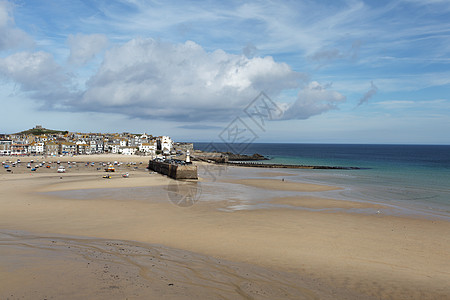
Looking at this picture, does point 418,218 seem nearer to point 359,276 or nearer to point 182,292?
point 359,276

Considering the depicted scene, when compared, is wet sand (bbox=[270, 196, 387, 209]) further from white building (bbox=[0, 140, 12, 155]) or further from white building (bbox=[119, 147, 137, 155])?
white building (bbox=[0, 140, 12, 155])

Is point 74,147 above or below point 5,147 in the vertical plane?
above

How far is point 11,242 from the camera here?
13117mm

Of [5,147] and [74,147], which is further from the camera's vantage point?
[74,147]

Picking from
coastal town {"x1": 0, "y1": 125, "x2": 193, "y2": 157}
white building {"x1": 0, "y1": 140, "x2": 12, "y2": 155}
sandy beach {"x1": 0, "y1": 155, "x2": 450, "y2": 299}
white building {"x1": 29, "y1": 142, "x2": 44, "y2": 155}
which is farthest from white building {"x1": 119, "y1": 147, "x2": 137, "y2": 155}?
sandy beach {"x1": 0, "y1": 155, "x2": 450, "y2": 299}

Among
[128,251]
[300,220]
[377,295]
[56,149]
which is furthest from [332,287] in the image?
[56,149]

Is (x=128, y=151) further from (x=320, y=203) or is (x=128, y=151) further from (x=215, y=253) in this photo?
(x=215, y=253)

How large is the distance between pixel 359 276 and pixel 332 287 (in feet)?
5.68

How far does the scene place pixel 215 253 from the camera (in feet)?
42.2

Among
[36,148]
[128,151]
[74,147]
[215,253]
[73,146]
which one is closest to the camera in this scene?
[215,253]

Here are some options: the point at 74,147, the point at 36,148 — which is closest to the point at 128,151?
the point at 74,147

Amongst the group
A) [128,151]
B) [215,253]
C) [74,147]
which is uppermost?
[74,147]

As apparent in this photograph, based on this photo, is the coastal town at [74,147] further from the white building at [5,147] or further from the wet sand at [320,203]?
the wet sand at [320,203]

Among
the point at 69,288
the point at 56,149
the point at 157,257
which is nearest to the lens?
the point at 69,288
